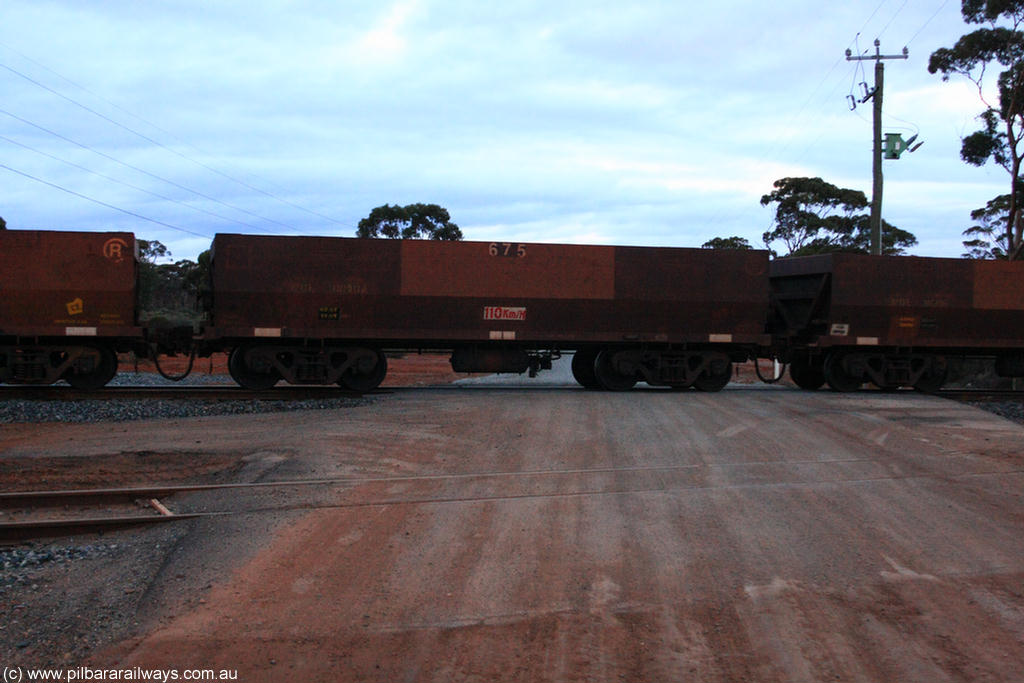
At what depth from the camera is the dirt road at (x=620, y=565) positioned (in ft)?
14.7

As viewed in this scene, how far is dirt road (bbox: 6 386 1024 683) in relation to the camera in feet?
14.7

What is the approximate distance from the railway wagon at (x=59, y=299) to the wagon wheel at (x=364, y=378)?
417 centimetres

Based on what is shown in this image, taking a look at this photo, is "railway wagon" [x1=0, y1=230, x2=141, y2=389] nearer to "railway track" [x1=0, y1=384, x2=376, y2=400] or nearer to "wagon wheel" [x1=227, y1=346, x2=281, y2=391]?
"railway track" [x1=0, y1=384, x2=376, y2=400]

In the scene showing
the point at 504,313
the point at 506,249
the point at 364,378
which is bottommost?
the point at 364,378

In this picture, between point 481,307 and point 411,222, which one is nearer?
point 481,307

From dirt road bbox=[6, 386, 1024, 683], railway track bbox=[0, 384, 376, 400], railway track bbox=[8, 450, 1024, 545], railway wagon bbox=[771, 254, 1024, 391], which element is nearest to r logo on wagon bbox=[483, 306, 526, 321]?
railway track bbox=[0, 384, 376, 400]

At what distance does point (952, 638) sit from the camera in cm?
480

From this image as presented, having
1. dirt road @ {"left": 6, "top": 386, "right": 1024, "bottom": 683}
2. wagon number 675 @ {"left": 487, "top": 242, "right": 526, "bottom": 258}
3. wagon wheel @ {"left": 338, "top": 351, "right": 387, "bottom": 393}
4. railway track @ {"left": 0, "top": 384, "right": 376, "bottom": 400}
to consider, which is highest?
wagon number 675 @ {"left": 487, "top": 242, "right": 526, "bottom": 258}

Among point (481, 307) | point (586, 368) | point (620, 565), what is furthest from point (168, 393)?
point (620, 565)

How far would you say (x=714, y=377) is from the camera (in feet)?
59.9

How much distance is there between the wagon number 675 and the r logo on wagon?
111cm

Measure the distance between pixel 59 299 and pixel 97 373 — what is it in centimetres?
164

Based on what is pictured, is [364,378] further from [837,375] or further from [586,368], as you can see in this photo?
[837,375]

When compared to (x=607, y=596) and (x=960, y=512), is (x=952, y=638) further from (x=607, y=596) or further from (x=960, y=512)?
(x=960, y=512)
